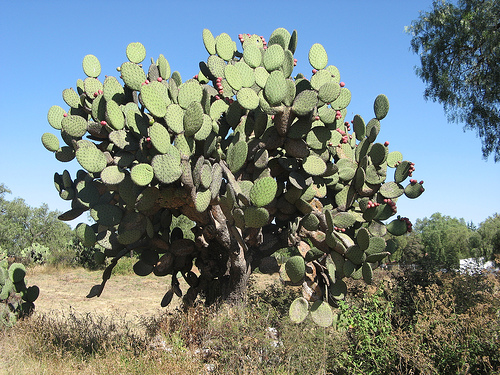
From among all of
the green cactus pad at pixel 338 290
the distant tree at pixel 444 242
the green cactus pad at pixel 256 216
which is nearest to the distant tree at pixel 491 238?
the distant tree at pixel 444 242

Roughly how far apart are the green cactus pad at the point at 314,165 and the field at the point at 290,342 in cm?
156

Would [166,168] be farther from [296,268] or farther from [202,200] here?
[296,268]

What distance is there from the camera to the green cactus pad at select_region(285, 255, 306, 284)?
4824 mm

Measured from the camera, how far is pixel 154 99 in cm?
467

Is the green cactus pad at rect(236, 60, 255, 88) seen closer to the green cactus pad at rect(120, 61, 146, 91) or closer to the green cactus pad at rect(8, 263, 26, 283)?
the green cactus pad at rect(120, 61, 146, 91)

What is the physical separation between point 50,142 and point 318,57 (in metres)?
3.42

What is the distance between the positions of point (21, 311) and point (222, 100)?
15.0ft

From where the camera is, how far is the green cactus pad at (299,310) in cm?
476

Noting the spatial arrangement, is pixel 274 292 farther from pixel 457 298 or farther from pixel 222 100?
pixel 222 100

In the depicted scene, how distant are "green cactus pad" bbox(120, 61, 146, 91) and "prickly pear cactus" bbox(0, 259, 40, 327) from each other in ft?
12.2

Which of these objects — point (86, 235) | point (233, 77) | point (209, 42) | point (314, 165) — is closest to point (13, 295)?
point (86, 235)

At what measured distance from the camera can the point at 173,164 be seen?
452cm

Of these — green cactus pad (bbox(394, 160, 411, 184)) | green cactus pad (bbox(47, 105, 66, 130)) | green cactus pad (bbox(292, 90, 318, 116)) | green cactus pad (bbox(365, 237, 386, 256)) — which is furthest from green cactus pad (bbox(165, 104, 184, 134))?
green cactus pad (bbox(394, 160, 411, 184))

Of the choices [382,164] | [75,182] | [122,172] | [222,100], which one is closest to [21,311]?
[75,182]
